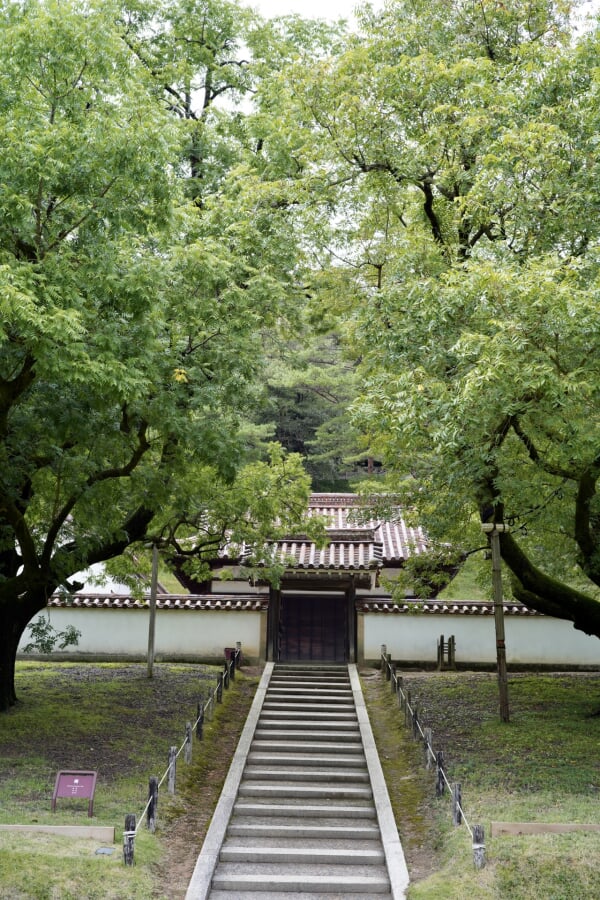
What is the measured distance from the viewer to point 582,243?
11281mm

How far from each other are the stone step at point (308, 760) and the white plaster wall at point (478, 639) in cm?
822

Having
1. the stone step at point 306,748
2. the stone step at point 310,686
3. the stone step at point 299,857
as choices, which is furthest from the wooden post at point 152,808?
the stone step at point 310,686

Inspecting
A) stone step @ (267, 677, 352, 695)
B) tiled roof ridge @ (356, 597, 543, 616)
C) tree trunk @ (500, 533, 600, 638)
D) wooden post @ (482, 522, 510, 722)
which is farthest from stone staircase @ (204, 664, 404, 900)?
tiled roof ridge @ (356, 597, 543, 616)

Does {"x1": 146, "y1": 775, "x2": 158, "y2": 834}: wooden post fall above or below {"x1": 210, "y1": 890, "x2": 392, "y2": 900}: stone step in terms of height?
above

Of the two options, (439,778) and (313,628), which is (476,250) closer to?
(439,778)

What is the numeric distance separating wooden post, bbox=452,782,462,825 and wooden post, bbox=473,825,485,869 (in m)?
1.39

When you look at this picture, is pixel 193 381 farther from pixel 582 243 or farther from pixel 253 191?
pixel 582 243

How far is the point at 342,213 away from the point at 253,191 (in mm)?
2007

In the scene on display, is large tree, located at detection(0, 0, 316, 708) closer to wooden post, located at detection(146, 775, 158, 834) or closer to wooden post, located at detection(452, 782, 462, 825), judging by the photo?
wooden post, located at detection(146, 775, 158, 834)

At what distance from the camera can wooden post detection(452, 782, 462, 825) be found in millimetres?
9633

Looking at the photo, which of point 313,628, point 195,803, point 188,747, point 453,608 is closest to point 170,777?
point 195,803

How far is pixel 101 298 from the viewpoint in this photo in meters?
9.87

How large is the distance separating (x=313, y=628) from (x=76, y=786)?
13610mm

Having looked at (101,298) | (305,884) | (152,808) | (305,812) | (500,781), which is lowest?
(305,812)
